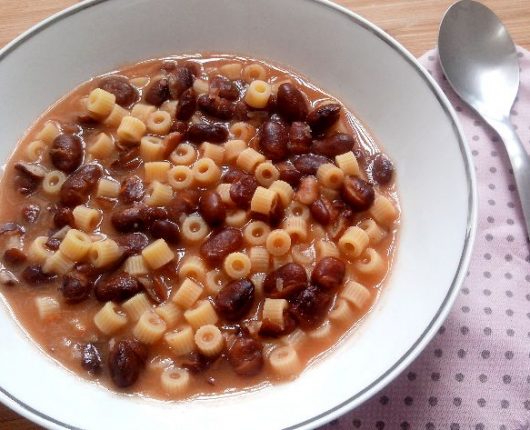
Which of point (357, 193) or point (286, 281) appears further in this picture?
point (357, 193)

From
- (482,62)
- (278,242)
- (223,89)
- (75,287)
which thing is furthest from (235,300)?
(482,62)

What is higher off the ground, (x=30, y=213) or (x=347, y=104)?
(x=30, y=213)

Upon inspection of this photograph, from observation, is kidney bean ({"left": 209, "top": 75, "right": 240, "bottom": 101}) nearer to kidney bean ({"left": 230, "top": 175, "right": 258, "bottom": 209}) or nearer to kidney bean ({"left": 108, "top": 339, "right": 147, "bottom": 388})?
kidney bean ({"left": 230, "top": 175, "right": 258, "bottom": 209})

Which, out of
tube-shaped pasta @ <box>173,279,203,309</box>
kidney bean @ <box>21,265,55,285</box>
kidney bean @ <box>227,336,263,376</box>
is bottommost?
kidney bean @ <box>227,336,263,376</box>

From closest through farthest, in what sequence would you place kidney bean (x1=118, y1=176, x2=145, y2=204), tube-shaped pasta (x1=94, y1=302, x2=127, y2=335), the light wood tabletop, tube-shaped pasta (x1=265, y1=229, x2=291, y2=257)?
tube-shaped pasta (x1=94, y1=302, x2=127, y2=335)
tube-shaped pasta (x1=265, y1=229, x2=291, y2=257)
kidney bean (x1=118, y1=176, x2=145, y2=204)
the light wood tabletop

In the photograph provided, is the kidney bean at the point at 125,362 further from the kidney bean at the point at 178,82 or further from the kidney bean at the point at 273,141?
the kidney bean at the point at 178,82

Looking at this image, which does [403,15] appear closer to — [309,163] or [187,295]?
[309,163]

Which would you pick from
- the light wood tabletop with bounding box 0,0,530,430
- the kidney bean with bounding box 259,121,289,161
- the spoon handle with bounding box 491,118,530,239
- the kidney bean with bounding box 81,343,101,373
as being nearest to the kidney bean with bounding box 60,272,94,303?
the kidney bean with bounding box 81,343,101,373
